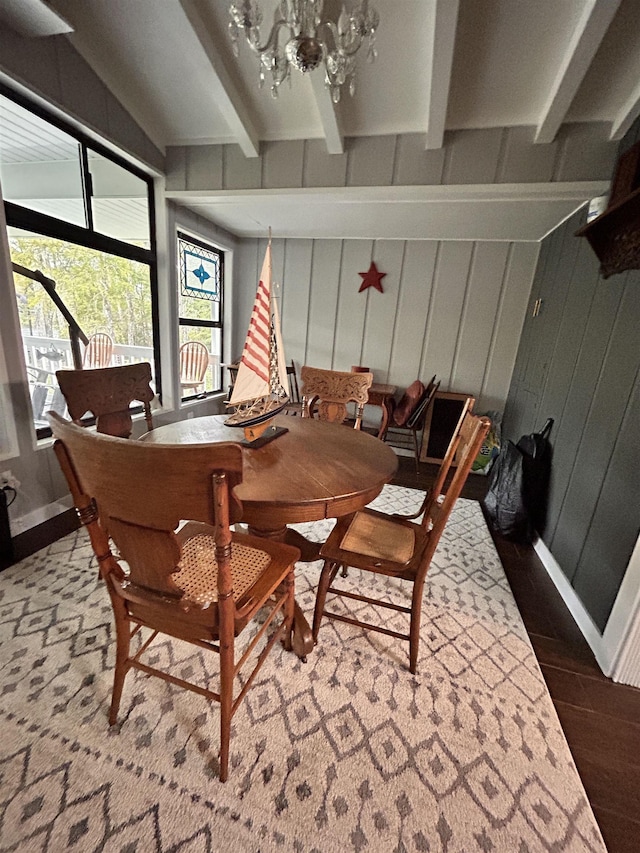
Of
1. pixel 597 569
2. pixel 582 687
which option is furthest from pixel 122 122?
→ pixel 582 687

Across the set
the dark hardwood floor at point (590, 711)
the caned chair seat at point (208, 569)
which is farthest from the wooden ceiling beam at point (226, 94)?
the dark hardwood floor at point (590, 711)

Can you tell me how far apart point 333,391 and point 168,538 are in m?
1.51

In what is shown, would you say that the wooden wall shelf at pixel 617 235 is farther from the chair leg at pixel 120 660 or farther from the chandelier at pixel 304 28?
the chair leg at pixel 120 660

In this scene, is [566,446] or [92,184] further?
[92,184]

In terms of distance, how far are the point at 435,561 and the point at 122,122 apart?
12.2ft

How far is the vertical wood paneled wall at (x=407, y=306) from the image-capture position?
12.0ft

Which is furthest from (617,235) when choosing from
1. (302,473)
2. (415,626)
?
(415,626)

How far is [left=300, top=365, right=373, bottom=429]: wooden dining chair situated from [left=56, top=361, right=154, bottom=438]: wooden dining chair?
977 mm

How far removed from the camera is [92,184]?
93.8 inches

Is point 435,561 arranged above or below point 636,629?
below

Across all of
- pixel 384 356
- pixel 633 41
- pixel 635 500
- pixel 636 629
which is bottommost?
pixel 636 629

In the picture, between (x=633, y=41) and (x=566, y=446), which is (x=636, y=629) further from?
(x=633, y=41)

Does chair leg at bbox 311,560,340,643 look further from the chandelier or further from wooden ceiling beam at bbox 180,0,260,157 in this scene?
wooden ceiling beam at bbox 180,0,260,157

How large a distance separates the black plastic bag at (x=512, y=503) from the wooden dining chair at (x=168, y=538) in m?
1.74
